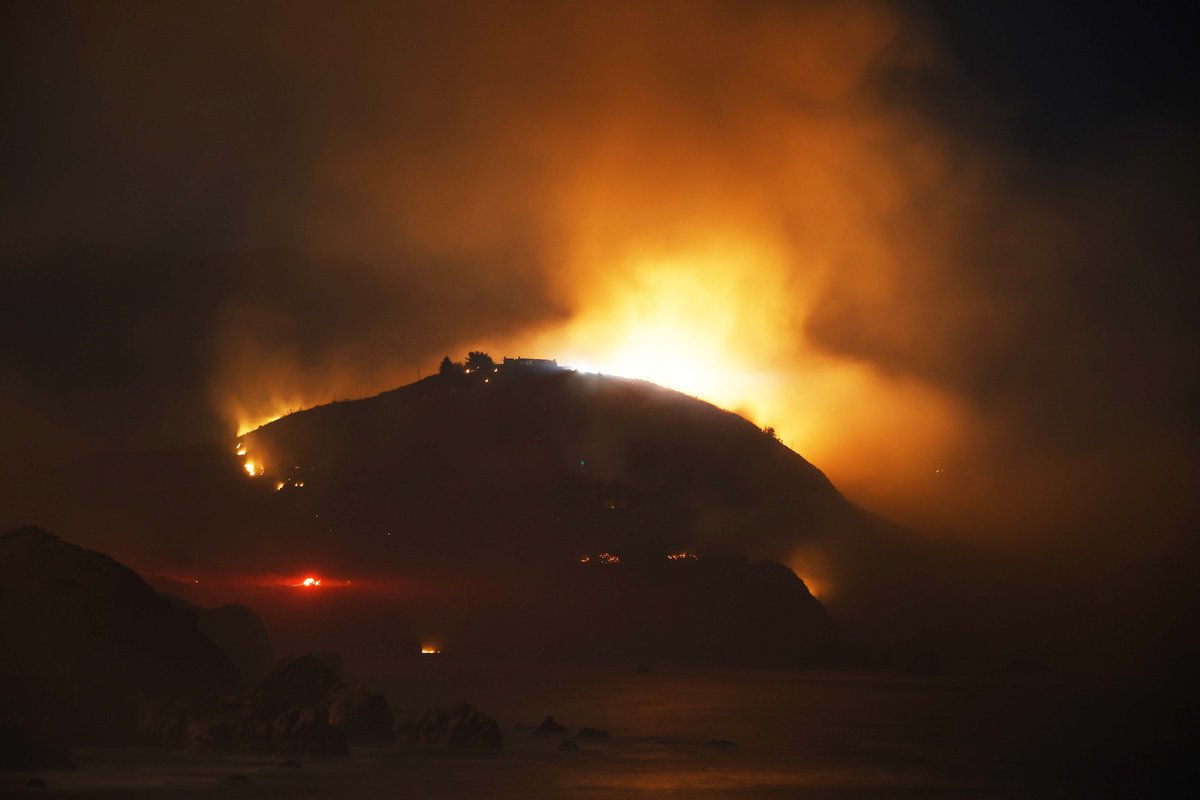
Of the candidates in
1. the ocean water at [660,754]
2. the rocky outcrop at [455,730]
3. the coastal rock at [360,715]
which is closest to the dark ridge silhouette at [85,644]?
the ocean water at [660,754]

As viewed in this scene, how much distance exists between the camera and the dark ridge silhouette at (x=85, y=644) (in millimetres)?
48125

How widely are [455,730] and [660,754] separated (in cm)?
1024

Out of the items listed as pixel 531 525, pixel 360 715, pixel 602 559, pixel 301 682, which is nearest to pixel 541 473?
pixel 531 525

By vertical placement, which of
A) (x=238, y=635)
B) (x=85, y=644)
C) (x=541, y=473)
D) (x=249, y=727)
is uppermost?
(x=541, y=473)

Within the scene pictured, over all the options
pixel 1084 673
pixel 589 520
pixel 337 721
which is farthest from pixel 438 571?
pixel 337 721

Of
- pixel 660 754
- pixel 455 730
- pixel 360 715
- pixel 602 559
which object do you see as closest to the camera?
pixel 360 715

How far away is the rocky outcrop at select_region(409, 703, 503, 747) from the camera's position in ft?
169

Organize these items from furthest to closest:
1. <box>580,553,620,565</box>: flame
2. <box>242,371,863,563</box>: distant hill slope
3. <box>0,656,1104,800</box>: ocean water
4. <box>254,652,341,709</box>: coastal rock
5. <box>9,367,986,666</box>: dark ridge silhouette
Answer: <box>242,371,863,563</box>: distant hill slope < <box>580,553,620,565</box>: flame < <box>9,367,986,666</box>: dark ridge silhouette < <box>254,652,341,709</box>: coastal rock < <box>0,656,1104,800</box>: ocean water

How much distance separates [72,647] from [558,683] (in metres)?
58.7

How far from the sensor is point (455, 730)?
171 ft

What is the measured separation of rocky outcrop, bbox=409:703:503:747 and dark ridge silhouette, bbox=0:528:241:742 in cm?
974

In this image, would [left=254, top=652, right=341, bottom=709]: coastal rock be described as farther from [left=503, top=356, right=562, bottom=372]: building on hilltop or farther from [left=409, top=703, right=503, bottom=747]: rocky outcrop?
[left=503, top=356, right=562, bottom=372]: building on hilltop

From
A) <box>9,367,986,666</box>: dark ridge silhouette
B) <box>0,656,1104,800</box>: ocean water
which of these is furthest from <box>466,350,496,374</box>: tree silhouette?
<box>0,656,1104,800</box>: ocean water

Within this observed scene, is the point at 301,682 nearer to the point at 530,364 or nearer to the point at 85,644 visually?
the point at 85,644
